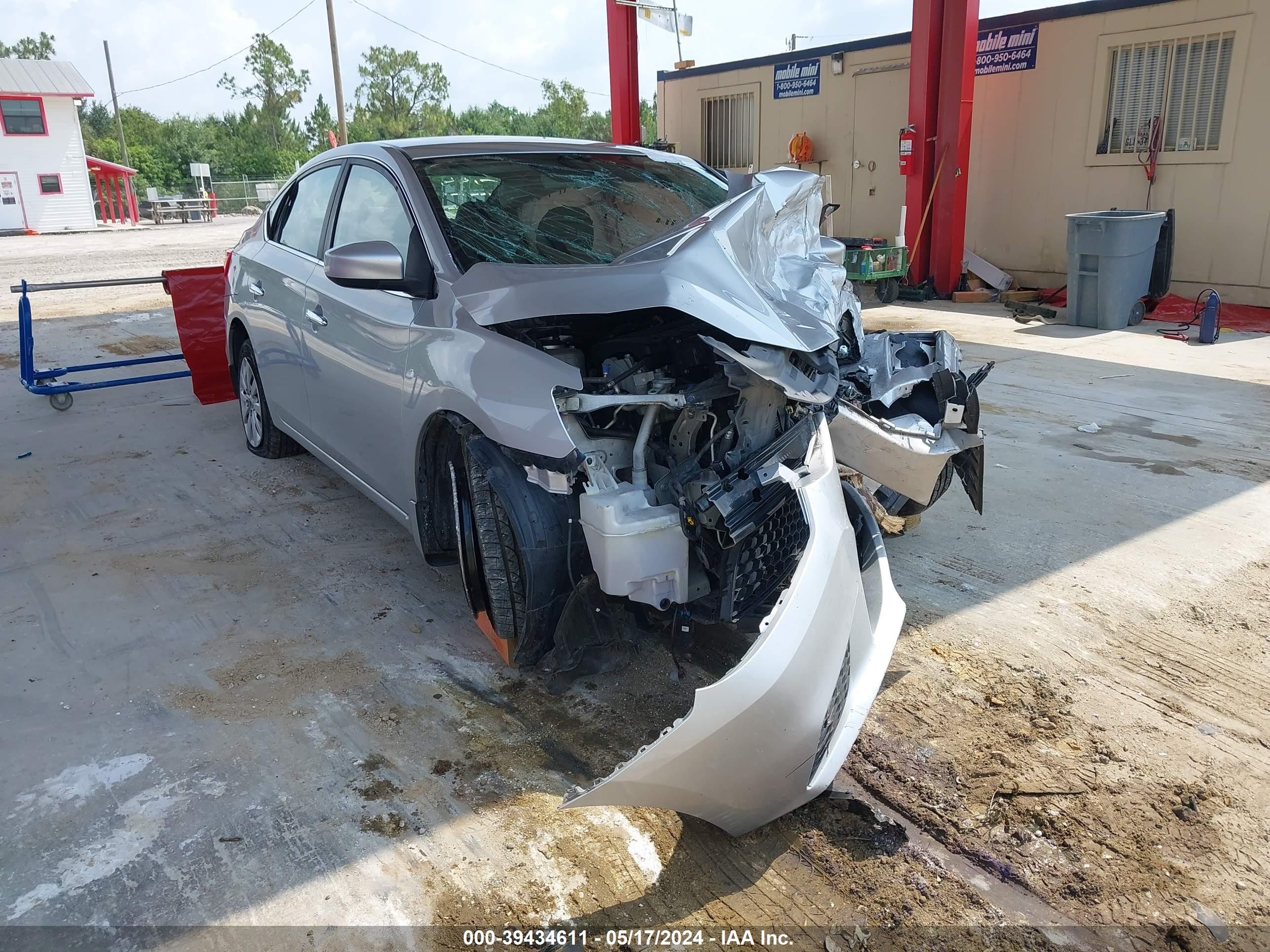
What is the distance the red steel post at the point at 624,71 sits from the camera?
1345 cm

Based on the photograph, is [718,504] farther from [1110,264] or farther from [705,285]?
[1110,264]

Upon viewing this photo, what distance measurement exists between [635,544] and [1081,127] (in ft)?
36.9

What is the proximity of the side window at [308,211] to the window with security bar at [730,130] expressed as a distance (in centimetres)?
1226

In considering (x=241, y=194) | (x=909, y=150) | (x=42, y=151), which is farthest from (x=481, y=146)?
(x=241, y=194)

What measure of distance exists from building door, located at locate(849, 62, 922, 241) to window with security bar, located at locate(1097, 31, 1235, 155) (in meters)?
2.75

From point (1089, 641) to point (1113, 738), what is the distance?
2.04ft

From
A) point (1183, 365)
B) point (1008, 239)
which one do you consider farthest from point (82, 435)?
point (1008, 239)

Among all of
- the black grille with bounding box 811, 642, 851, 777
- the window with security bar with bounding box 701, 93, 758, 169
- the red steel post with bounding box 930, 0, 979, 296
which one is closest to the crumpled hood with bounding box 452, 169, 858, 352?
the black grille with bounding box 811, 642, 851, 777

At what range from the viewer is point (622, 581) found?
2623mm

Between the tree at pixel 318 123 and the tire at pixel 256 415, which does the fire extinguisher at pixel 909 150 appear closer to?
the tire at pixel 256 415

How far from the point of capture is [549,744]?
2869 mm

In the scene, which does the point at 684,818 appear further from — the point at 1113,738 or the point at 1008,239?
the point at 1008,239

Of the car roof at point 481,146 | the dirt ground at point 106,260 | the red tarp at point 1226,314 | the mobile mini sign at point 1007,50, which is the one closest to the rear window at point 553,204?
the car roof at point 481,146

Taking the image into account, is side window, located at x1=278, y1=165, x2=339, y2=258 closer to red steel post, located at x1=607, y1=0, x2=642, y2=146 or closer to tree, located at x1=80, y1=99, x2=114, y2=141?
red steel post, located at x1=607, y1=0, x2=642, y2=146
